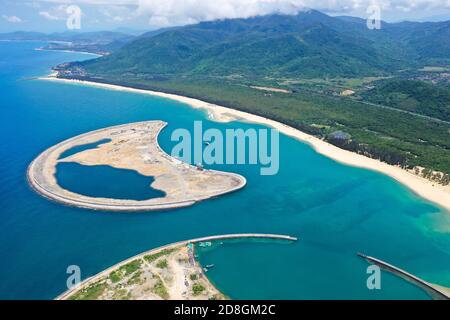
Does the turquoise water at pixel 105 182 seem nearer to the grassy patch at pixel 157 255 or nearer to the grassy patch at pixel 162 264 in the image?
the grassy patch at pixel 157 255

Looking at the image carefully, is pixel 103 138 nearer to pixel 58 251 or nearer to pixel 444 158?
pixel 58 251

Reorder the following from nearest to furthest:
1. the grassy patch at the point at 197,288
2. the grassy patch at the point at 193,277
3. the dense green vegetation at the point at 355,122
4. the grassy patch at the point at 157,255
A: the grassy patch at the point at 197,288 < the grassy patch at the point at 193,277 < the grassy patch at the point at 157,255 < the dense green vegetation at the point at 355,122

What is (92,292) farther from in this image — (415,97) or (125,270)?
(415,97)

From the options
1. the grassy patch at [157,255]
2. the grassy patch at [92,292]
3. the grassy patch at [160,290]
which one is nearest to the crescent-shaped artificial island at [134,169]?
the grassy patch at [157,255]

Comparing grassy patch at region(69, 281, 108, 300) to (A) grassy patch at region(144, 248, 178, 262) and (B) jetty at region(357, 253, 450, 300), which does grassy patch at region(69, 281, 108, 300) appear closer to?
(A) grassy patch at region(144, 248, 178, 262)

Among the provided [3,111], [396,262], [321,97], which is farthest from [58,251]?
[321,97]
